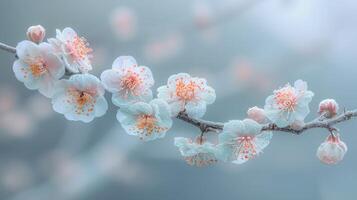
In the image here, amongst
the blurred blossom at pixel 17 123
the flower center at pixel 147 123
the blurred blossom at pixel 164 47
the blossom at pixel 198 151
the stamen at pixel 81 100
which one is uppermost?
the blurred blossom at pixel 164 47

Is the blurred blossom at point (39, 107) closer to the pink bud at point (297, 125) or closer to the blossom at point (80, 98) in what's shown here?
the blossom at point (80, 98)

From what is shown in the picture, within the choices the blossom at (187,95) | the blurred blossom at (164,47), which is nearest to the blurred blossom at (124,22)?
the blurred blossom at (164,47)

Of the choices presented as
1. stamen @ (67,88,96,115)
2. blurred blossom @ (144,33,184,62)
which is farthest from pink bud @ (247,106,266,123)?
blurred blossom @ (144,33,184,62)

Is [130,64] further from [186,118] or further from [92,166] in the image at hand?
[92,166]

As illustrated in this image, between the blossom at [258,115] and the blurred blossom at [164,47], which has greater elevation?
the blurred blossom at [164,47]

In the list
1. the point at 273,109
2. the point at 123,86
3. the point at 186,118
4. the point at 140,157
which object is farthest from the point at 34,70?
the point at 140,157

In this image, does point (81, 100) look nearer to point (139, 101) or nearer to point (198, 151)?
point (139, 101)

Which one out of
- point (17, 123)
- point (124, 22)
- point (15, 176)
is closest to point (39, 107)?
point (17, 123)
